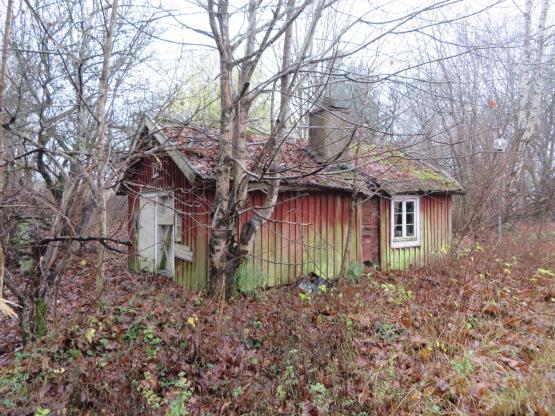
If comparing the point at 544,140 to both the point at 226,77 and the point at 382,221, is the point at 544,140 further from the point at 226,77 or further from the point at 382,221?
the point at 226,77

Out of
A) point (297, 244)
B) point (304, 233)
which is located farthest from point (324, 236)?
point (297, 244)

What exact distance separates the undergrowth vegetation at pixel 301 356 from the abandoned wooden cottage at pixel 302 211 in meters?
1.52

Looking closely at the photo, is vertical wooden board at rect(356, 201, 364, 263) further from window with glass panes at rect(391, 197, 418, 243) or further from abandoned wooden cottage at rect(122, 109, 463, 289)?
window with glass panes at rect(391, 197, 418, 243)

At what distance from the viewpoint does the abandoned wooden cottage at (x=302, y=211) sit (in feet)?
26.7

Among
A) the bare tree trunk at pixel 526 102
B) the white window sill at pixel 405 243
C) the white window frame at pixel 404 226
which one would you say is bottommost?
the white window sill at pixel 405 243

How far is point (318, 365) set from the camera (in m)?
4.46

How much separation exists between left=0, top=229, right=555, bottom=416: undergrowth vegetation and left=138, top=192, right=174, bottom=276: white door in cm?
249

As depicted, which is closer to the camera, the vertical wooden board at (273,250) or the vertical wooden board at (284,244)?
the vertical wooden board at (273,250)

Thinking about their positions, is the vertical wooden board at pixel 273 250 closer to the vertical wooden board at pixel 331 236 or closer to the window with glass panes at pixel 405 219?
the vertical wooden board at pixel 331 236

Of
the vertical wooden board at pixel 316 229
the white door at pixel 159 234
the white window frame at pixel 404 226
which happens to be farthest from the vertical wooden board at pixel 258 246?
the white window frame at pixel 404 226

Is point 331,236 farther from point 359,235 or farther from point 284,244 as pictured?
point 284,244

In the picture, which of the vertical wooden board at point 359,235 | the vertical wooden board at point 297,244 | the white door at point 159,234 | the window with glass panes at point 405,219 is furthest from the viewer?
the window with glass panes at point 405,219

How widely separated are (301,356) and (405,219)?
7.13 meters

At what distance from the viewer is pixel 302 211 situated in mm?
8891
